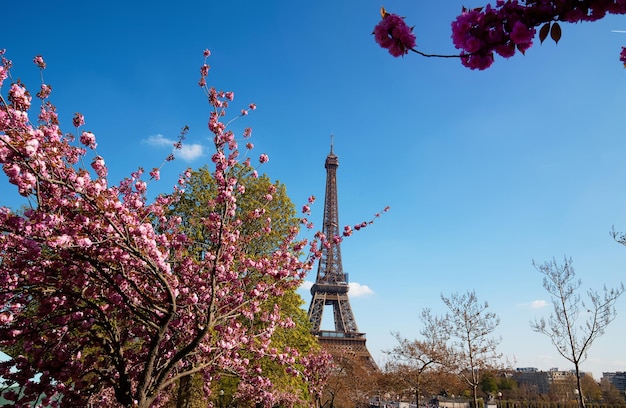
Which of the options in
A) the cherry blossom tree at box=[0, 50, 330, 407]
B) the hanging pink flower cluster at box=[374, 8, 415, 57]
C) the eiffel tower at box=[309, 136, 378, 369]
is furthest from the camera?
the eiffel tower at box=[309, 136, 378, 369]

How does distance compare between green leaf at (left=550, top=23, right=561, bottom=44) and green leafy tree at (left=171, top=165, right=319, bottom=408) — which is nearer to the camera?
green leaf at (left=550, top=23, right=561, bottom=44)

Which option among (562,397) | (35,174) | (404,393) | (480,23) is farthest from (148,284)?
(562,397)

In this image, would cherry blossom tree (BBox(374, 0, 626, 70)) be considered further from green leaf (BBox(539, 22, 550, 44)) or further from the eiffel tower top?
the eiffel tower top

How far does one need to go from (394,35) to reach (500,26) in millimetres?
669

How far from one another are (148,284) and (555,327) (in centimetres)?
1961

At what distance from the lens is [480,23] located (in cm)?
251

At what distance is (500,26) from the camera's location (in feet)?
8.11

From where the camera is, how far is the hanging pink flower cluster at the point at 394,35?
2.68 meters

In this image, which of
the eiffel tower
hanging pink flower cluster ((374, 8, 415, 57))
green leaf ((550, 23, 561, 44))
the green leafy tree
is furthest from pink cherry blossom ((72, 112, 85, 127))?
the eiffel tower

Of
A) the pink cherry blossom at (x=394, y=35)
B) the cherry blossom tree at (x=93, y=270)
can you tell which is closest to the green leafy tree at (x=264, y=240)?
the cherry blossom tree at (x=93, y=270)

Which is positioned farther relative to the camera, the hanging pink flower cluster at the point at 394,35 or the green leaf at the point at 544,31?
the hanging pink flower cluster at the point at 394,35

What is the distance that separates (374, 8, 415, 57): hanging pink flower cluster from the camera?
2.68m

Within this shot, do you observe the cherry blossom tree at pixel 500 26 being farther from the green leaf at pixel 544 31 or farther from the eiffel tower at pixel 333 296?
the eiffel tower at pixel 333 296

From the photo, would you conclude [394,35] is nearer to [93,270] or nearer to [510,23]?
[510,23]
